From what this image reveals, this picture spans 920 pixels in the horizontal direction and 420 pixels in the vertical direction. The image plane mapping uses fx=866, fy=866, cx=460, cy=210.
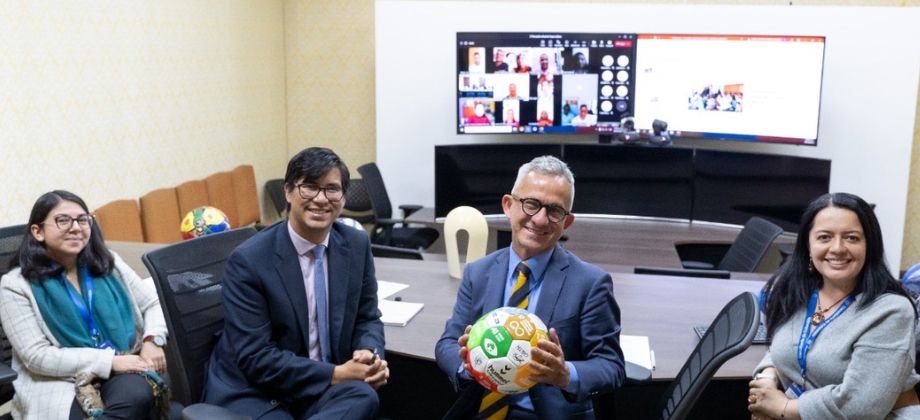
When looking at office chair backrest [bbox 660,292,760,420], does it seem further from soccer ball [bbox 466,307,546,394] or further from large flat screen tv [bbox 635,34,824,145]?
large flat screen tv [bbox 635,34,824,145]

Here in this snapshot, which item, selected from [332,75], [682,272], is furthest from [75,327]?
[332,75]

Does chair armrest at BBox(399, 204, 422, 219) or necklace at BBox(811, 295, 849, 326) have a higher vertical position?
necklace at BBox(811, 295, 849, 326)

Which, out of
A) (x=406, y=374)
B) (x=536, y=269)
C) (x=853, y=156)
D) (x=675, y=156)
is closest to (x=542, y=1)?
(x=675, y=156)

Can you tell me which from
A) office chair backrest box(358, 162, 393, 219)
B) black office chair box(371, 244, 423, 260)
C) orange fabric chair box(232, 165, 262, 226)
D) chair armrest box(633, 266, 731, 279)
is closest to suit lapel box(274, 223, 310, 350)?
black office chair box(371, 244, 423, 260)

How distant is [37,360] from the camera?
115 inches

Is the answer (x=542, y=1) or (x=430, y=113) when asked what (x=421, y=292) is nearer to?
(x=430, y=113)

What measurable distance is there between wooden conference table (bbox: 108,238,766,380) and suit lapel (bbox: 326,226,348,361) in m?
0.31

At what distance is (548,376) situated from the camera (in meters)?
2.23

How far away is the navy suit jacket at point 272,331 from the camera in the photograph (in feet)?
8.61

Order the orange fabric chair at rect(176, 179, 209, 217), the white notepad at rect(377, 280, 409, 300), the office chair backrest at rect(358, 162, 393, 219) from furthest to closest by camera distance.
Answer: the office chair backrest at rect(358, 162, 393, 219), the orange fabric chair at rect(176, 179, 209, 217), the white notepad at rect(377, 280, 409, 300)

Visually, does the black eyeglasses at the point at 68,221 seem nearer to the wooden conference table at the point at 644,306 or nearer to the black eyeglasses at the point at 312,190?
the wooden conference table at the point at 644,306

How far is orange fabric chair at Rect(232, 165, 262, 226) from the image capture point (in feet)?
23.2

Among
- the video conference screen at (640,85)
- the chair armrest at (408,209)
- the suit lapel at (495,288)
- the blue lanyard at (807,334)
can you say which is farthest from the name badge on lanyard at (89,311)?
the video conference screen at (640,85)

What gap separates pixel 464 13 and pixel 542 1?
2.83ft
